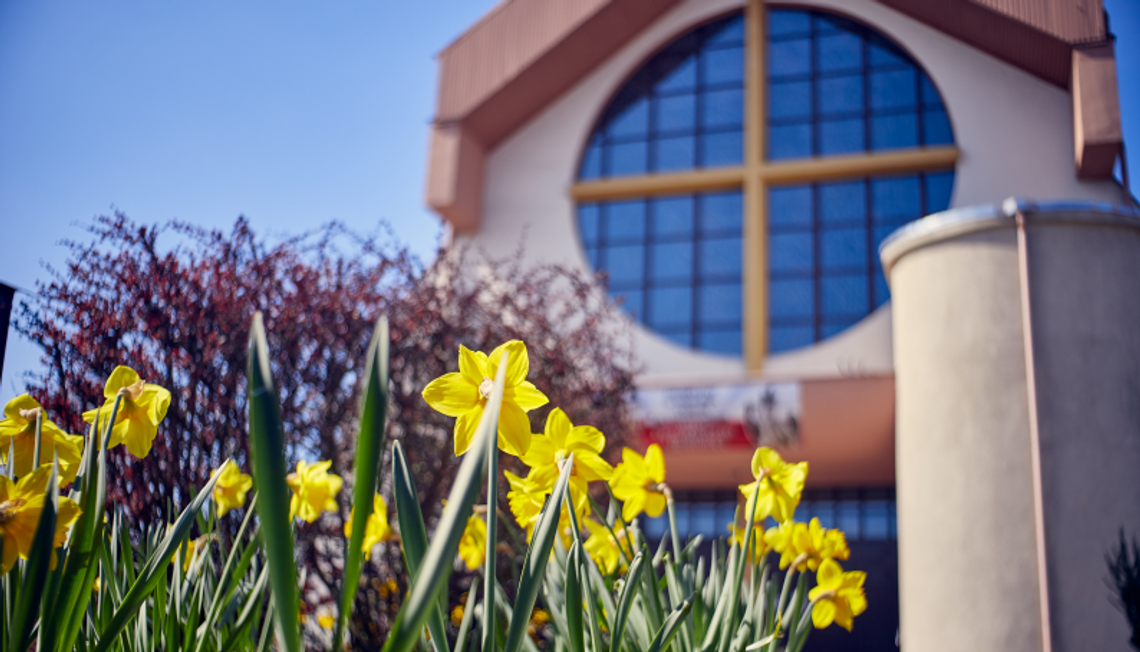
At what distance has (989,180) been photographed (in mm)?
14828

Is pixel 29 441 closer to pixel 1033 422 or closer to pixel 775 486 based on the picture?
pixel 775 486

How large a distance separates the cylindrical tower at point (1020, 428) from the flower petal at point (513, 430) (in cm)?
491

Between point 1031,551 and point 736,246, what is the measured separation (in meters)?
10.9

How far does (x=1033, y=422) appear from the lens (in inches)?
218

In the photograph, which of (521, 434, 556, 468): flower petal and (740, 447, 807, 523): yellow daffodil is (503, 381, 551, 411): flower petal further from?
(740, 447, 807, 523): yellow daffodil

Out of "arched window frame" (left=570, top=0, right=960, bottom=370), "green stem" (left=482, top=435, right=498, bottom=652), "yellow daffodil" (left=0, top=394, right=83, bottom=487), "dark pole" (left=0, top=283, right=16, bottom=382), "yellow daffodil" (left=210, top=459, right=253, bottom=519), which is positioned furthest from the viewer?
"arched window frame" (left=570, top=0, right=960, bottom=370)

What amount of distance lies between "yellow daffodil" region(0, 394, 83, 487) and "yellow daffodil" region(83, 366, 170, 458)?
0.06 meters

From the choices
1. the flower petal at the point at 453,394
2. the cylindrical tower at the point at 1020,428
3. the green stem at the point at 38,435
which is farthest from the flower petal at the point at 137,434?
the cylindrical tower at the point at 1020,428

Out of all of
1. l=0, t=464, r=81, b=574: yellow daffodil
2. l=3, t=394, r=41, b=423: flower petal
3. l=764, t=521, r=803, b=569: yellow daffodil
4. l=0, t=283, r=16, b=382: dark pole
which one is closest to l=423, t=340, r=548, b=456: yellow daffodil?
l=0, t=464, r=81, b=574: yellow daffodil

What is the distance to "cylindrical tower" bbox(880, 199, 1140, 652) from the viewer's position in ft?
17.3

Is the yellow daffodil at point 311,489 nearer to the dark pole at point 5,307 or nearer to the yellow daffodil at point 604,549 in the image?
the yellow daffodil at point 604,549

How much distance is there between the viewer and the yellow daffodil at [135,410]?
1.63 meters

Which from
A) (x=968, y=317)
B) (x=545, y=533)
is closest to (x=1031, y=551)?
(x=968, y=317)

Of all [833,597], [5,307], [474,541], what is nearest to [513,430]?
[474,541]
